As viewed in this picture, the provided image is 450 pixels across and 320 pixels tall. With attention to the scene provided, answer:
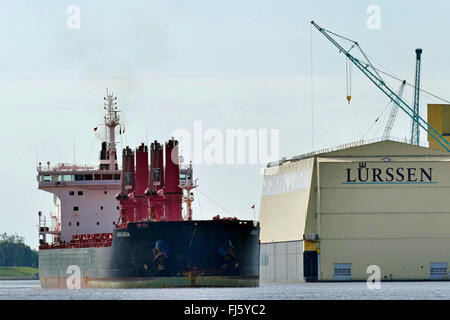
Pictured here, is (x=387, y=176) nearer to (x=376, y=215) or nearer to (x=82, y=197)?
(x=376, y=215)

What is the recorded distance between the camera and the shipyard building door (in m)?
126

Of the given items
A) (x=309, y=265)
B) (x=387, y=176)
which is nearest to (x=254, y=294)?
(x=309, y=265)

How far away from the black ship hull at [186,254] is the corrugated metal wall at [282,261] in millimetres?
26178

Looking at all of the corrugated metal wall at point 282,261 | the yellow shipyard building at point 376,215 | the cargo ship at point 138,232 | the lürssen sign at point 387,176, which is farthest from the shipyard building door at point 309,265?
the cargo ship at point 138,232

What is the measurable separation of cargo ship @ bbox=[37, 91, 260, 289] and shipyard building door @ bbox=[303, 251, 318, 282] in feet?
51.5

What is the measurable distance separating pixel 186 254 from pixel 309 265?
30.5 metres

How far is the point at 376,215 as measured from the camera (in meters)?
125

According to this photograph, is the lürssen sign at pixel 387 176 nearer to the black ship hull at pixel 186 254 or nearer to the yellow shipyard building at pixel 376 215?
the yellow shipyard building at pixel 376 215

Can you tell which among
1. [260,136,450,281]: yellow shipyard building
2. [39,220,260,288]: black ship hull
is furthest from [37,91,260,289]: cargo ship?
[260,136,450,281]: yellow shipyard building

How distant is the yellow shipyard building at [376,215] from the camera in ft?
409

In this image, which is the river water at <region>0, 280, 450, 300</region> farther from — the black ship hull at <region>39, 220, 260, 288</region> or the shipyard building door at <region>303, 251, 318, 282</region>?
the shipyard building door at <region>303, 251, 318, 282</region>

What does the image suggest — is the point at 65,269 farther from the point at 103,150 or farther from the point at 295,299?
the point at 295,299
